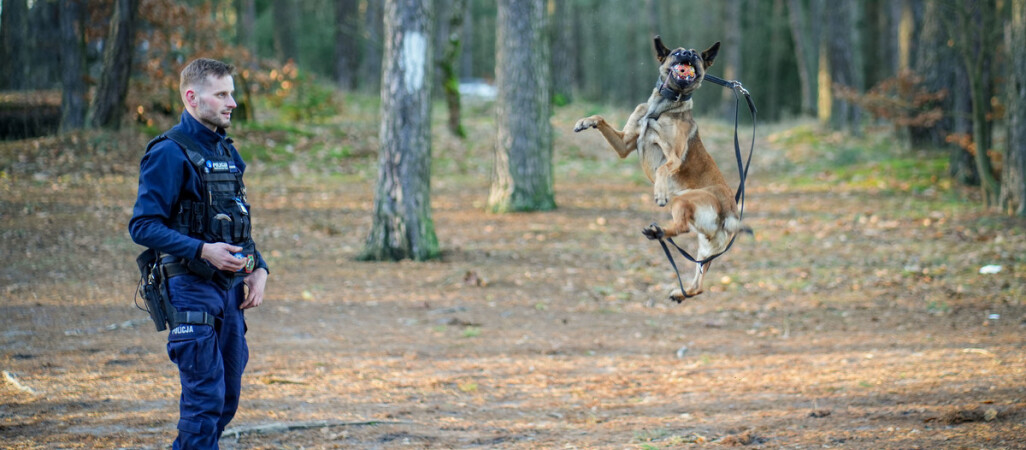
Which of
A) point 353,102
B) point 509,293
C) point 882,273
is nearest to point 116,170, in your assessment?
point 509,293

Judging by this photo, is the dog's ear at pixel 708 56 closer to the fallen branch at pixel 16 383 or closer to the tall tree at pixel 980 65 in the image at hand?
the fallen branch at pixel 16 383

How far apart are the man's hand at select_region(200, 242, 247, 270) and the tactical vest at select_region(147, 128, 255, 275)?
0.07 m

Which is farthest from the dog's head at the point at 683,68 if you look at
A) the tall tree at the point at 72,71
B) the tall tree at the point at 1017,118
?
the tall tree at the point at 72,71

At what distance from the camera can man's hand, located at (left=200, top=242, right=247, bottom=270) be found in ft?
13.5

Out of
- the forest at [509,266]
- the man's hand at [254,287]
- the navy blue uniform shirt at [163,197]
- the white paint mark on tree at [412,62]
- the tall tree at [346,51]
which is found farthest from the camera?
the tall tree at [346,51]

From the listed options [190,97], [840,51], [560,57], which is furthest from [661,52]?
[560,57]

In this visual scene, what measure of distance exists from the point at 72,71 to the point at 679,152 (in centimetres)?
1626

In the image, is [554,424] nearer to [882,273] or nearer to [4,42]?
[882,273]

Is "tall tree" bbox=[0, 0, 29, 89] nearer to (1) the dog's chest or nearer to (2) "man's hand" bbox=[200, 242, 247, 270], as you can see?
(2) "man's hand" bbox=[200, 242, 247, 270]

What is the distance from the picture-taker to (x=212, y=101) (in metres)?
4.24

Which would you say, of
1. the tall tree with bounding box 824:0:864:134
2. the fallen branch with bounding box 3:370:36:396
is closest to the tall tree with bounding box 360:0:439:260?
the fallen branch with bounding box 3:370:36:396

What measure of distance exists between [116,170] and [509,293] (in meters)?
9.36

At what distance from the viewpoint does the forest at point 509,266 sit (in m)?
6.64

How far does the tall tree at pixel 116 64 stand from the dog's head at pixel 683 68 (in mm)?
15793
